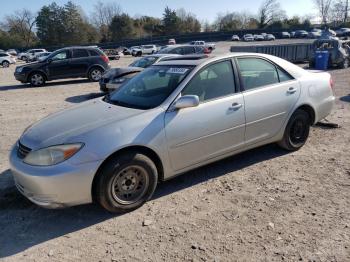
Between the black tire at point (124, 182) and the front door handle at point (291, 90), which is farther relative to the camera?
the front door handle at point (291, 90)

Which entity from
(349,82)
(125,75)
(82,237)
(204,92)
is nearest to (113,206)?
(82,237)

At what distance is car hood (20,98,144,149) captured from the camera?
3674mm

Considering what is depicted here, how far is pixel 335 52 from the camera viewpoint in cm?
1819

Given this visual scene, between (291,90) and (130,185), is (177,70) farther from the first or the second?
(291,90)

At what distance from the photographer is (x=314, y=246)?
10.5ft

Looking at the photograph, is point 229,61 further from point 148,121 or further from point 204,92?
point 148,121

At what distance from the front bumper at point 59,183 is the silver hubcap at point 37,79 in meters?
12.6

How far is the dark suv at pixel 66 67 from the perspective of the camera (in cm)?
1513

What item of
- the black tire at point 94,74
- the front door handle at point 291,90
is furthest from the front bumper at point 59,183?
the black tire at point 94,74

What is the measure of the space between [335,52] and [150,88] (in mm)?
16445

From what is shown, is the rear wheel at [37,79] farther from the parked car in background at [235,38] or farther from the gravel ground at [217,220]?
the parked car in background at [235,38]

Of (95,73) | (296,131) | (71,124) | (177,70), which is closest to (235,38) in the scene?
(95,73)

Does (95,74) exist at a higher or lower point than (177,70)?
lower

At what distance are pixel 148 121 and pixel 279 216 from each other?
1.72 m
